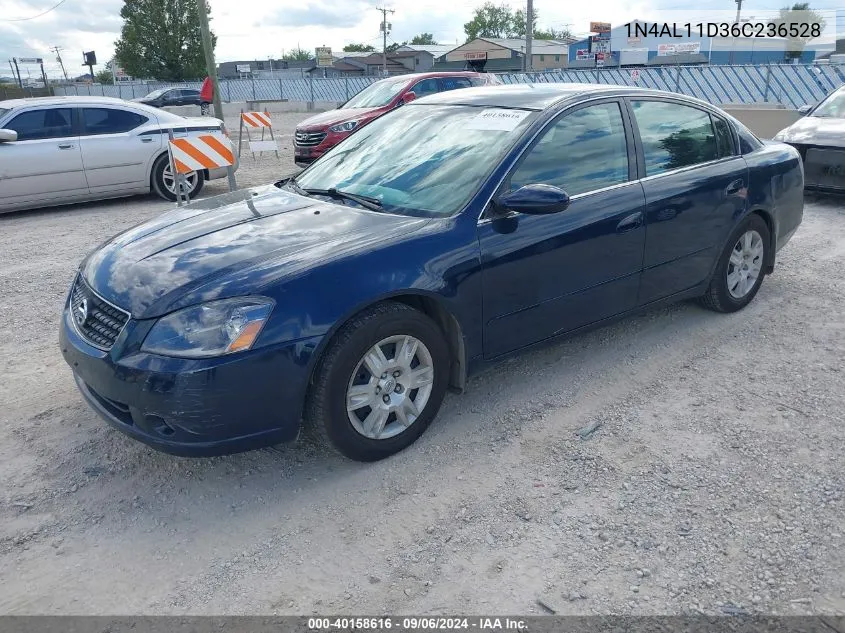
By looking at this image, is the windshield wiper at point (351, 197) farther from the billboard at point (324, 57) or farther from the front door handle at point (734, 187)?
the billboard at point (324, 57)

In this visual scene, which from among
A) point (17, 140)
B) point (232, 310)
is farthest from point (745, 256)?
point (17, 140)

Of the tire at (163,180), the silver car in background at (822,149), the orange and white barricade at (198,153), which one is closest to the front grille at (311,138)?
the tire at (163,180)

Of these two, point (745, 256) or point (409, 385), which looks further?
point (745, 256)

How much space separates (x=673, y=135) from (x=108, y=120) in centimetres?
779

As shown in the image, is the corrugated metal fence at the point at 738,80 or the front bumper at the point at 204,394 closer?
the front bumper at the point at 204,394

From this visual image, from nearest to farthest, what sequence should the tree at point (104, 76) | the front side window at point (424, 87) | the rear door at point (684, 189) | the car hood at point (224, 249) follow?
the car hood at point (224, 249) → the rear door at point (684, 189) → the front side window at point (424, 87) → the tree at point (104, 76)

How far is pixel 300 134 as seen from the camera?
12.0 m

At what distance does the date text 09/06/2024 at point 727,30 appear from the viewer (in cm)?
4606

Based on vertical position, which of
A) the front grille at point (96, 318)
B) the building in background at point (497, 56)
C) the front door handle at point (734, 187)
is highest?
the building in background at point (497, 56)

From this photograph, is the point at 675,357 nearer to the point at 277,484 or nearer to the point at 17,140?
the point at 277,484

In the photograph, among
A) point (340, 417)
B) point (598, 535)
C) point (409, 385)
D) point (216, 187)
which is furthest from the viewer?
point (216, 187)

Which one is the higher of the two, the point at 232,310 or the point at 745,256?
the point at 232,310

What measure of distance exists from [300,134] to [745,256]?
29.2 feet

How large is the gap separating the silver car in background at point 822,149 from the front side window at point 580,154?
18.8ft
